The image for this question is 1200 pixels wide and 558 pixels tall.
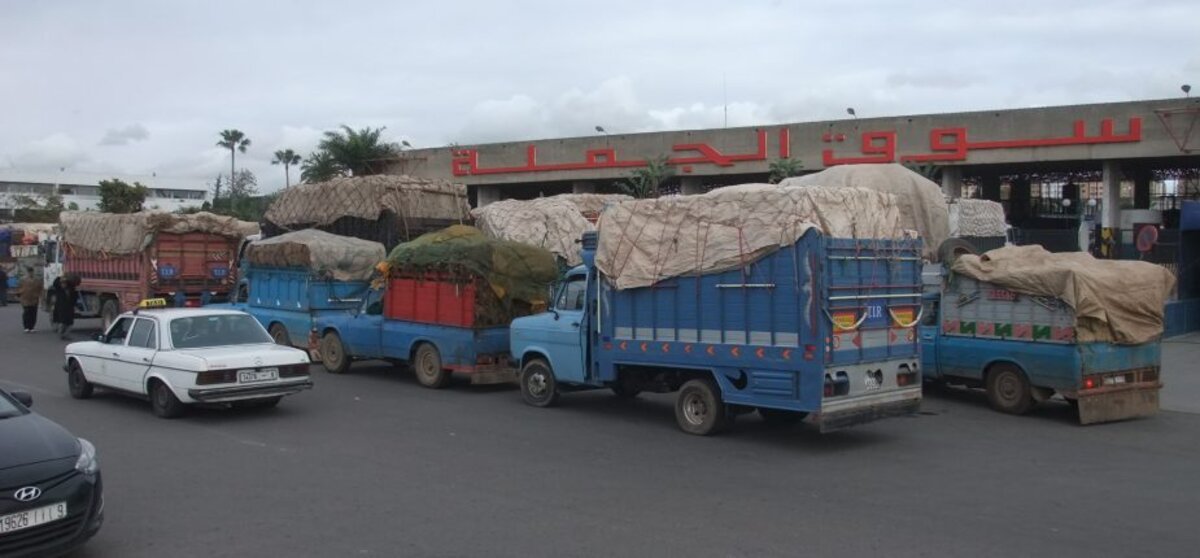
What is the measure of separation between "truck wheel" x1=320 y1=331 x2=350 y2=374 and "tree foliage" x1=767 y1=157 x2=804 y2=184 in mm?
21827

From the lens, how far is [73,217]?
24938mm

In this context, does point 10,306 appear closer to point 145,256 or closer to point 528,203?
point 145,256

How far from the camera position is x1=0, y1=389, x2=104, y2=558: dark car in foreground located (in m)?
5.61

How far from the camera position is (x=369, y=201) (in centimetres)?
2305

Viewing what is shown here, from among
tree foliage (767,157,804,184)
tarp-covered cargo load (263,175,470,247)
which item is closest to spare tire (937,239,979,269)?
tarp-covered cargo load (263,175,470,247)

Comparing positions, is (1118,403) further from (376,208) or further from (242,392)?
(376,208)

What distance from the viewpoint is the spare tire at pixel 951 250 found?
14.2m

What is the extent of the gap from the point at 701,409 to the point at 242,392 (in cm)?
552

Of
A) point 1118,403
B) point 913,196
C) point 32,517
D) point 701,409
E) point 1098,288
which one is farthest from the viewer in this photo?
point 913,196

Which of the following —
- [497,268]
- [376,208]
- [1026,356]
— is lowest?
[1026,356]

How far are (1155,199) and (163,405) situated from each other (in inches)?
2066

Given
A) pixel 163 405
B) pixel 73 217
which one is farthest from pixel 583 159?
pixel 163 405

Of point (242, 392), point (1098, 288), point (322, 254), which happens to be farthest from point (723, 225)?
point (322, 254)

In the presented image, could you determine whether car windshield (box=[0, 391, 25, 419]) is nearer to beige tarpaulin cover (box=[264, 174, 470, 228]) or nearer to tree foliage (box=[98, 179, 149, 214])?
beige tarpaulin cover (box=[264, 174, 470, 228])
